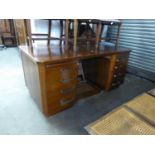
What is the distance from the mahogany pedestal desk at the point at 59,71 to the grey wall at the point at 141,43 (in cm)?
83

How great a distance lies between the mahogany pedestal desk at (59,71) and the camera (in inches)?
55.6

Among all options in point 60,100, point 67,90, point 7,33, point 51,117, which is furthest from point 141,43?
point 7,33

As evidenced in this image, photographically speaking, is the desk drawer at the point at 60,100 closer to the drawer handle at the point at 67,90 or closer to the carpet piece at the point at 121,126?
the drawer handle at the point at 67,90

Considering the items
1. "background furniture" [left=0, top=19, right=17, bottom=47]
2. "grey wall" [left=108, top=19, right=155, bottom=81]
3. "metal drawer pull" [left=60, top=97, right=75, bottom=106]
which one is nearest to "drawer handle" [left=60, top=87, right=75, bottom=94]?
"metal drawer pull" [left=60, top=97, right=75, bottom=106]

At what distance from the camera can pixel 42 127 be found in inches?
59.9

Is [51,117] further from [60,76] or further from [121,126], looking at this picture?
[121,126]

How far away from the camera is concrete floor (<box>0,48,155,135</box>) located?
1.51 m

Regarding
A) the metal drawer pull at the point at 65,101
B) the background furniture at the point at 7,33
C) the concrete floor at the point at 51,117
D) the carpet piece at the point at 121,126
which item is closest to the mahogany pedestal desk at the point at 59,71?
the metal drawer pull at the point at 65,101

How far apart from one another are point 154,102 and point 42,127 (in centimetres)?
117

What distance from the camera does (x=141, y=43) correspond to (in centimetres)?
276

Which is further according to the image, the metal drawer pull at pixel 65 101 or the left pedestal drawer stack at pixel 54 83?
the metal drawer pull at pixel 65 101

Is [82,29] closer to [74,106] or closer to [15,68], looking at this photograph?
[74,106]

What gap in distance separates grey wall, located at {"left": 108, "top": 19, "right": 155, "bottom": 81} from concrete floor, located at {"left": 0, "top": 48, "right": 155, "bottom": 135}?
0.36 metres

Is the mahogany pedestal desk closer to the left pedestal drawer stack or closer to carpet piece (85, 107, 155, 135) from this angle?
the left pedestal drawer stack
